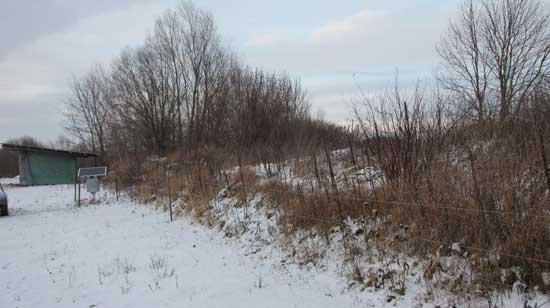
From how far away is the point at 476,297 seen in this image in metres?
3.31

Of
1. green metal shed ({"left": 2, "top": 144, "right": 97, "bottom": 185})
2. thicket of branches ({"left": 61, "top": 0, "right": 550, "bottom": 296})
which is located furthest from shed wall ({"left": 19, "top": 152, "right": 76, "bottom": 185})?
thicket of branches ({"left": 61, "top": 0, "right": 550, "bottom": 296})

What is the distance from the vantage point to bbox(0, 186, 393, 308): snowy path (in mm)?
4383

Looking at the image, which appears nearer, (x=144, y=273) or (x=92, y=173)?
(x=144, y=273)

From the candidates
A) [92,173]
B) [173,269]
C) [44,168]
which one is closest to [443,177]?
[173,269]

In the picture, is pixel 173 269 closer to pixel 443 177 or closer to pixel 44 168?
pixel 443 177

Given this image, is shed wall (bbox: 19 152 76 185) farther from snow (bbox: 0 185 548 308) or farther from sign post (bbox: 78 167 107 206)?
snow (bbox: 0 185 548 308)

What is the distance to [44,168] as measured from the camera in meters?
23.7

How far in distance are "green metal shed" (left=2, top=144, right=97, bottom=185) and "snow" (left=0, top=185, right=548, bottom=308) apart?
15.9 meters

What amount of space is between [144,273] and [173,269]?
426mm

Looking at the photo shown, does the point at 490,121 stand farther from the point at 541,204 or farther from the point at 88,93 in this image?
the point at 88,93

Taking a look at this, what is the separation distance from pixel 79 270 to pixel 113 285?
1138 mm

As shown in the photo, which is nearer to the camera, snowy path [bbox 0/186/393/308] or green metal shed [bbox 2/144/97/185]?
snowy path [bbox 0/186/393/308]

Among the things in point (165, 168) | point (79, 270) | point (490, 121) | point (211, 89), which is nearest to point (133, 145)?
point (211, 89)

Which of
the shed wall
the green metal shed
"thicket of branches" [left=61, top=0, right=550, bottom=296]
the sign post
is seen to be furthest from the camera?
the shed wall
